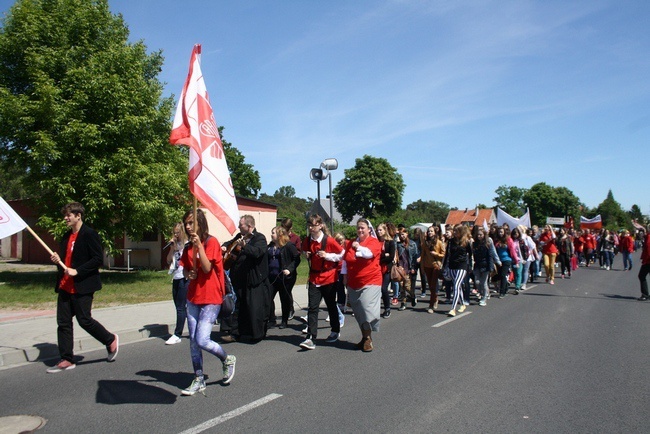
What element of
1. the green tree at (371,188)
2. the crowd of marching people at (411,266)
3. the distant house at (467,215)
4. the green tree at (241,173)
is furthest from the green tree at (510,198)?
the crowd of marching people at (411,266)

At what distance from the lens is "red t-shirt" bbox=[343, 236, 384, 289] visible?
6.68 m

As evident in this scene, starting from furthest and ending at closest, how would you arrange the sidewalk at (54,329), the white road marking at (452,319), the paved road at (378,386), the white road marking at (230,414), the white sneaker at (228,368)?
1. the white road marking at (452,319)
2. the sidewalk at (54,329)
3. the white sneaker at (228,368)
4. the paved road at (378,386)
5. the white road marking at (230,414)

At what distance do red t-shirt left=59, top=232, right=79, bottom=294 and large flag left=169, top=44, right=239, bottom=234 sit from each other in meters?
1.99

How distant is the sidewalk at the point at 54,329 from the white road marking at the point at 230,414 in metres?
3.51

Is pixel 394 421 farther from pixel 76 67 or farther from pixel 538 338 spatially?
pixel 76 67

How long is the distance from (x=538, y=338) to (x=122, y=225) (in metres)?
13.8

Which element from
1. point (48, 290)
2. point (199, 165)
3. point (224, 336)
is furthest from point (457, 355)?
point (48, 290)

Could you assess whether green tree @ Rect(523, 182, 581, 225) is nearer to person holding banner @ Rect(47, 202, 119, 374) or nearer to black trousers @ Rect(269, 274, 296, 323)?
black trousers @ Rect(269, 274, 296, 323)

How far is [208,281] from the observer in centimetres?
476

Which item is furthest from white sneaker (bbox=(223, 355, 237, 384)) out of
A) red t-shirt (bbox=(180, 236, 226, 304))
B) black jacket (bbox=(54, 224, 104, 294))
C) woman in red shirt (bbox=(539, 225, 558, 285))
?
woman in red shirt (bbox=(539, 225, 558, 285))

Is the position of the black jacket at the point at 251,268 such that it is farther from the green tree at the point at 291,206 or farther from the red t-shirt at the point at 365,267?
the green tree at the point at 291,206

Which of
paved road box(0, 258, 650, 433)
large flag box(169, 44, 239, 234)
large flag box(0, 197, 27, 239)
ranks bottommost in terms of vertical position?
paved road box(0, 258, 650, 433)

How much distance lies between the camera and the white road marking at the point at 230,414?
12.9 feet

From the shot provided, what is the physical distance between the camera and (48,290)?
534 inches
